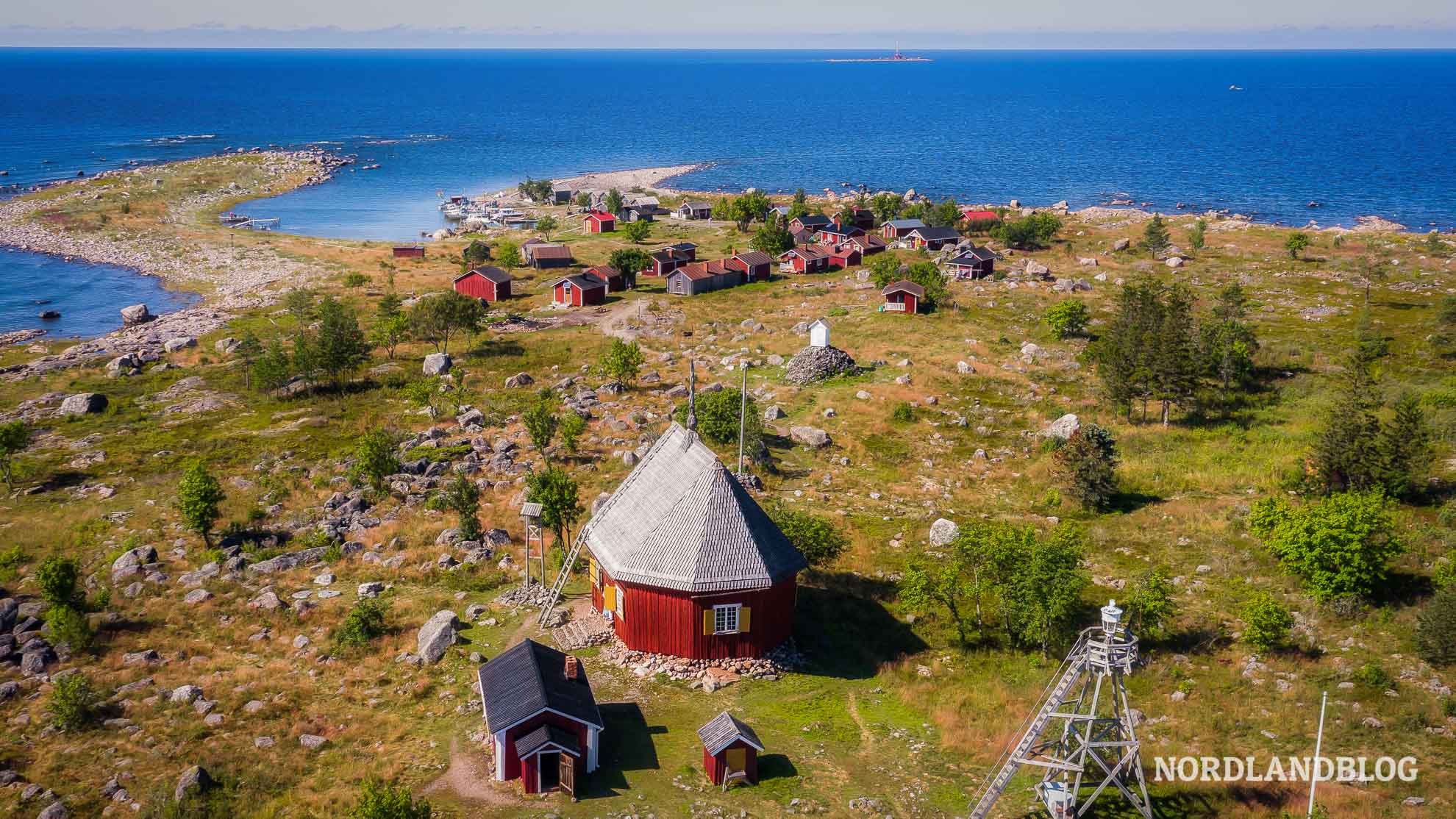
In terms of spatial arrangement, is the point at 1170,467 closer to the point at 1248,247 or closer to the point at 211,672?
the point at 211,672

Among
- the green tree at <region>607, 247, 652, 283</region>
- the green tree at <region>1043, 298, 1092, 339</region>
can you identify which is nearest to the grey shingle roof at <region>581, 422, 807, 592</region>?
the green tree at <region>1043, 298, 1092, 339</region>

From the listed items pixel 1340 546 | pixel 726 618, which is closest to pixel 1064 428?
pixel 1340 546

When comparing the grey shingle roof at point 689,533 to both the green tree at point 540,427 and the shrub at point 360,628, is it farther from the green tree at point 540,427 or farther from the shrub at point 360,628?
the green tree at point 540,427

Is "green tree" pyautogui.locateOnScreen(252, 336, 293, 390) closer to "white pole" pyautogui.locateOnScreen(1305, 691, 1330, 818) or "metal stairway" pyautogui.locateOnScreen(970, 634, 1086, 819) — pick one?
"metal stairway" pyautogui.locateOnScreen(970, 634, 1086, 819)

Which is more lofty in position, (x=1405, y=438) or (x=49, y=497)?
(x=1405, y=438)

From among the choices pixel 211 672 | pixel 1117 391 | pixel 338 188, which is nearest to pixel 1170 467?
pixel 1117 391

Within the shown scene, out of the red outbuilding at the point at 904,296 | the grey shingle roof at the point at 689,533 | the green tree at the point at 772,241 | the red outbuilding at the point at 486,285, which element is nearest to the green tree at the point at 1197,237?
the red outbuilding at the point at 904,296
